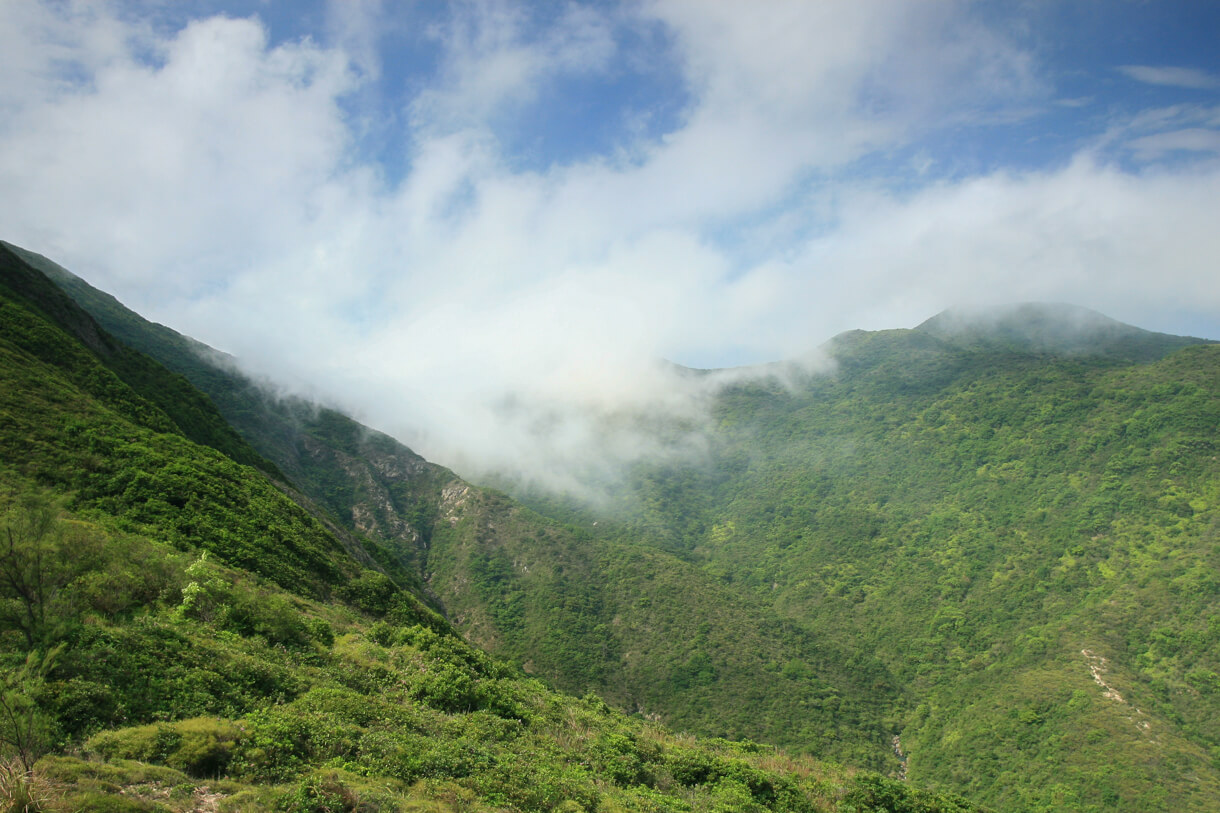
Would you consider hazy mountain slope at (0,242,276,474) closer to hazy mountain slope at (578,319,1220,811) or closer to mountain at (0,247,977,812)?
mountain at (0,247,977,812)

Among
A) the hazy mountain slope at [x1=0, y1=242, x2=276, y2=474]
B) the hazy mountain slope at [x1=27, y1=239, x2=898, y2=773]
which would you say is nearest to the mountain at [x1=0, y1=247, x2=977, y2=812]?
the hazy mountain slope at [x1=0, y1=242, x2=276, y2=474]

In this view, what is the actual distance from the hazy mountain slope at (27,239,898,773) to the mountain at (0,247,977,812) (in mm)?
60809

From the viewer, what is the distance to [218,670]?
21.2 m

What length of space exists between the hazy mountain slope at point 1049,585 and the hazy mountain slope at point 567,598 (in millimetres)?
17023

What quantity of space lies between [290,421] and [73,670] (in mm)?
145729

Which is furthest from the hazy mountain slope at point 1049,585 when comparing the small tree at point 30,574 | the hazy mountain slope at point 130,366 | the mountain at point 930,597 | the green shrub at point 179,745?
the hazy mountain slope at point 130,366

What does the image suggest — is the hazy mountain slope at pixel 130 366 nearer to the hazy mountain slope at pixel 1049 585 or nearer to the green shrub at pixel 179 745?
the green shrub at pixel 179 745

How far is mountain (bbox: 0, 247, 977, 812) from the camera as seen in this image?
1514 cm

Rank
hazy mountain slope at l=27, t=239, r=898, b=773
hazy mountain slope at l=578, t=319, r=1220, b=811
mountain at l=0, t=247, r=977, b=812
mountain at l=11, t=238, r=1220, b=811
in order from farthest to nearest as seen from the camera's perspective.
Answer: hazy mountain slope at l=27, t=239, r=898, b=773 < mountain at l=11, t=238, r=1220, b=811 < hazy mountain slope at l=578, t=319, r=1220, b=811 < mountain at l=0, t=247, r=977, b=812

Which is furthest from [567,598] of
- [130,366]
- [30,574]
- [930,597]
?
[30,574]

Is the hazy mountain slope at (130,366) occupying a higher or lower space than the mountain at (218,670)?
higher

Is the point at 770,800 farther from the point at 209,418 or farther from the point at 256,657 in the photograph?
the point at 209,418

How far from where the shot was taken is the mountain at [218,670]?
15141mm

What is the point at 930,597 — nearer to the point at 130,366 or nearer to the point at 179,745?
the point at 179,745
